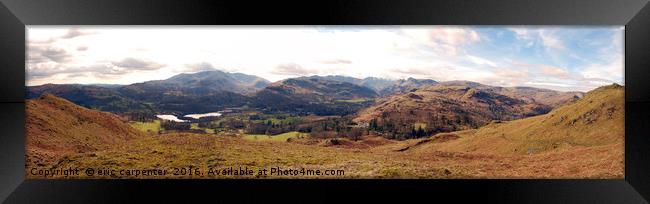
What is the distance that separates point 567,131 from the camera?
11430 millimetres

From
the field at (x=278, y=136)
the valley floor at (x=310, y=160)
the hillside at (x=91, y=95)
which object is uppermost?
the hillside at (x=91, y=95)

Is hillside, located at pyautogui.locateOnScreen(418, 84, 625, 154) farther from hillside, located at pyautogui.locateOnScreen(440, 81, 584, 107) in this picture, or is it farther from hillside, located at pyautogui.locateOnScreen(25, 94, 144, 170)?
hillside, located at pyautogui.locateOnScreen(25, 94, 144, 170)

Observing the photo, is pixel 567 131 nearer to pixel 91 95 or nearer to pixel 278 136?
pixel 278 136

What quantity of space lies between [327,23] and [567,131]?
873cm

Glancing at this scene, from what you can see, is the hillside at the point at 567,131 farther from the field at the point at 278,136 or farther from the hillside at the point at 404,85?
the field at the point at 278,136

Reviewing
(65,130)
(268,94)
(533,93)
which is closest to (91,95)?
(65,130)

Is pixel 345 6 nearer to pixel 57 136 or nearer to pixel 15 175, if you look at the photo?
pixel 15 175

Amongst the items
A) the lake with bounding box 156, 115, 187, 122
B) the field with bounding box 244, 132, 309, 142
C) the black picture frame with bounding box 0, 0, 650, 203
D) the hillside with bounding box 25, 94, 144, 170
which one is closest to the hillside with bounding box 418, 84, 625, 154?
the black picture frame with bounding box 0, 0, 650, 203

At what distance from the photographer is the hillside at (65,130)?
1002cm

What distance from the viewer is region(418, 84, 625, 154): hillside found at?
10.7 m

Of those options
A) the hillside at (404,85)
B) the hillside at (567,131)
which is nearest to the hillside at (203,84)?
the hillside at (404,85)

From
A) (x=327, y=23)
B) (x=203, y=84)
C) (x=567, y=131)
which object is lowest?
(x=567, y=131)

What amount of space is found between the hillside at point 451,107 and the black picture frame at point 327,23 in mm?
5201

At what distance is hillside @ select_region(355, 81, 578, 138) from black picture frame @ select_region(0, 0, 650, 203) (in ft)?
17.1
